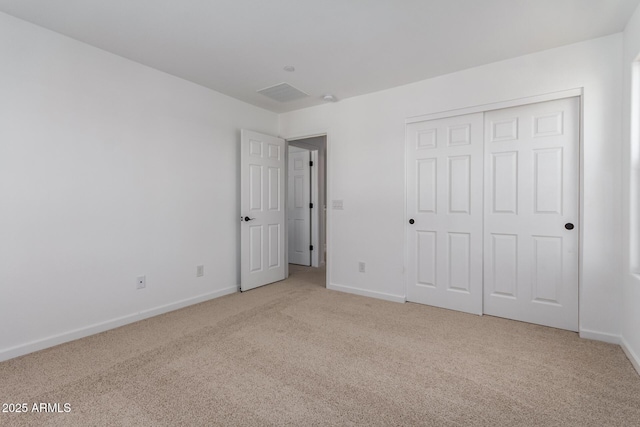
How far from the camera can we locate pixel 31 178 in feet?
7.43

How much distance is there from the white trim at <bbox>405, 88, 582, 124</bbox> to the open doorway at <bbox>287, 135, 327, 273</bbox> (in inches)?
97.3

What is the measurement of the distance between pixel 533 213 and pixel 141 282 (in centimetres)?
372

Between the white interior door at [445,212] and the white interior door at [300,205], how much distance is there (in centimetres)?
251

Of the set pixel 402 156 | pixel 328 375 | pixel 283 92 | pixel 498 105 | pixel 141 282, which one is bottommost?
pixel 328 375

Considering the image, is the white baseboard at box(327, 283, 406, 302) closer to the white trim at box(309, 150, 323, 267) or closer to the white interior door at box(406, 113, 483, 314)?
the white interior door at box(406, 113, 483, 314)

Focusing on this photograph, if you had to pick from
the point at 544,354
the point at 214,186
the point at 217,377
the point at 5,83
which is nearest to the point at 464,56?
the point at 544,354

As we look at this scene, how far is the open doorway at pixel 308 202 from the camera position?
5609 millimetres

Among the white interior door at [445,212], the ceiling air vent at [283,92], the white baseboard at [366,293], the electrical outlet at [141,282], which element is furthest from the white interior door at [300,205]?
the electrical outlet at [141,282]

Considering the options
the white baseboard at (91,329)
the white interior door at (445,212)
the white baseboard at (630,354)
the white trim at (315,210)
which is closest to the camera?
the white baseboard at (630,354)

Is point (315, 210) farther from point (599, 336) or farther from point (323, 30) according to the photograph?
point (599, 336)

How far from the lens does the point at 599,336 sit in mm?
2441

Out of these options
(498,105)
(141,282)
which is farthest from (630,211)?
(141,282)

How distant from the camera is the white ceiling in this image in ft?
6.78

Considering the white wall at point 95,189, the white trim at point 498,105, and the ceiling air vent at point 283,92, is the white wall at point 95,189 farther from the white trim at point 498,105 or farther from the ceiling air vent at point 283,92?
the white trim at point 498,105
